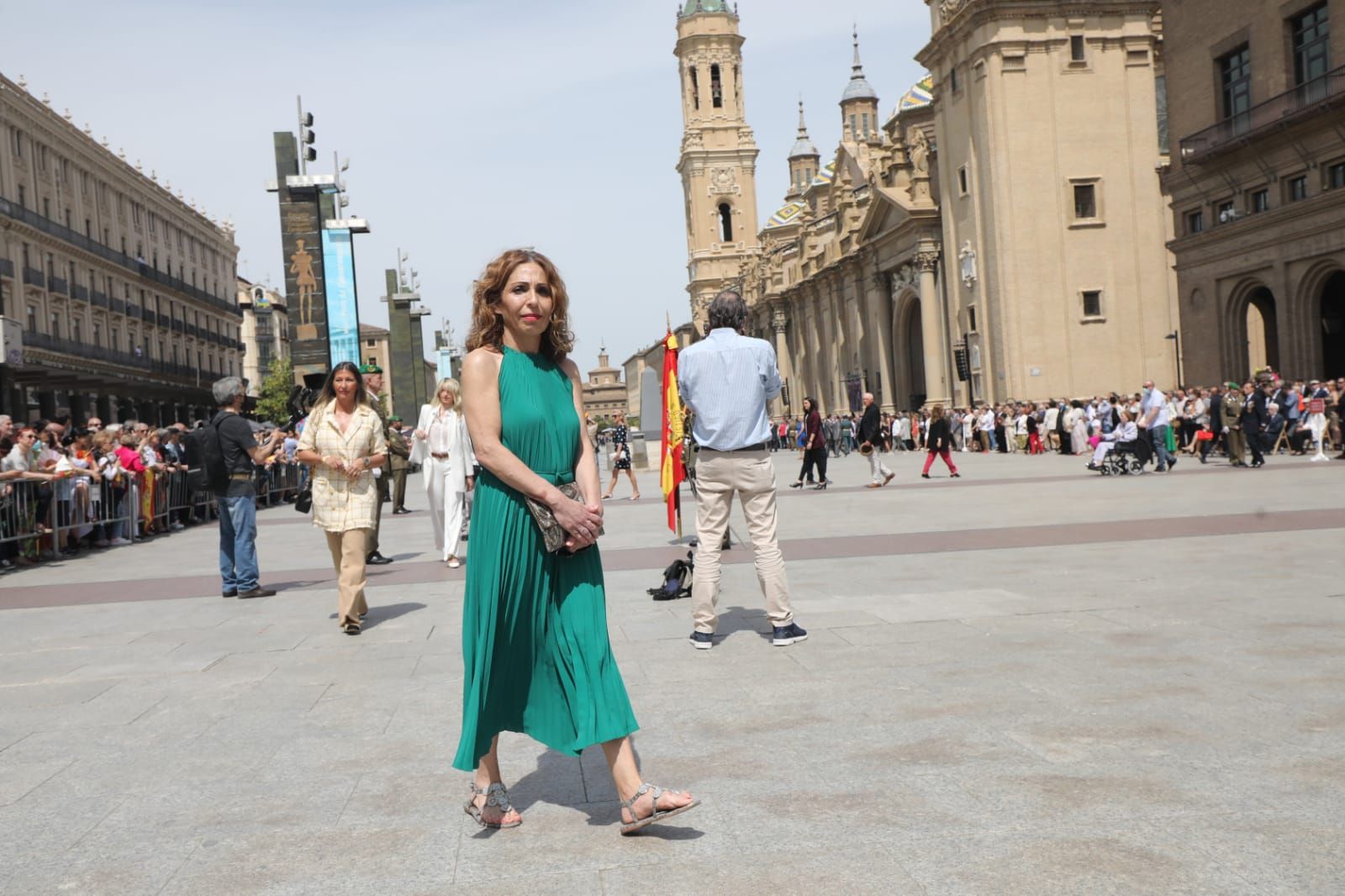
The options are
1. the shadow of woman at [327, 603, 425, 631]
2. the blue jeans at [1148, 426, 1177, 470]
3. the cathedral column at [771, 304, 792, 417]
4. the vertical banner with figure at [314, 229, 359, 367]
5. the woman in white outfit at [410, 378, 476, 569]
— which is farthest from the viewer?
the cathedral column at [771, 304, 792, 417]

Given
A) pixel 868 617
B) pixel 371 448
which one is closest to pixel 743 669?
pixel 868 617

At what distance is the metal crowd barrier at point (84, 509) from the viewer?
545 inches

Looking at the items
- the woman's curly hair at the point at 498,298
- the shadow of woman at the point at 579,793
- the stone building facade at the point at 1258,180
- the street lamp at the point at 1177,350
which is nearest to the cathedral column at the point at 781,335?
the street lamp at the point at 1177,350

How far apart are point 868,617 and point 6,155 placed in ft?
166

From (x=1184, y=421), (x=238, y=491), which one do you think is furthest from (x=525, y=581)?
(x=1184, y=421)

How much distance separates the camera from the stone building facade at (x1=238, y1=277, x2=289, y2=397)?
10231 cm

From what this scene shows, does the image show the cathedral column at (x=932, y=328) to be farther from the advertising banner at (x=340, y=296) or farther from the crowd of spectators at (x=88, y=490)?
the crowd of spectators at (x=88, y=490)

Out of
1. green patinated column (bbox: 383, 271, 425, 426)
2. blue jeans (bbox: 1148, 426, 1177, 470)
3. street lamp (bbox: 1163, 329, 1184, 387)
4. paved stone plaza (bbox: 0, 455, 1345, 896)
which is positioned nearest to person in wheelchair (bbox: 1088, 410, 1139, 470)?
blue jeans (bbox: 1148, 426, 1177, 470)

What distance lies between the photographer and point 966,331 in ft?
145

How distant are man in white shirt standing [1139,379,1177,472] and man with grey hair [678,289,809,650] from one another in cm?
1483

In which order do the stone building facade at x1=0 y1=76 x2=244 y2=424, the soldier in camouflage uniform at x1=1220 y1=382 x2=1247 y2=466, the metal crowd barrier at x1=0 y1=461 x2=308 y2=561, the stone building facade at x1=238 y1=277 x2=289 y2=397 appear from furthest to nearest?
the stone building facade at x1=238 y1=277 x2=289 y2=397, the stone building facade at x1=0 y1=76 x2=244 y2=424, the soldier in camouflage uniform at x1=1220 y1=382 x2=1247 y2=466, the metal crowd barrier at x1=0 y1=461 x2=308 y2=561

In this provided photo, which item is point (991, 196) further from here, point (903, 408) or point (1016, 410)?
point (903, 408)

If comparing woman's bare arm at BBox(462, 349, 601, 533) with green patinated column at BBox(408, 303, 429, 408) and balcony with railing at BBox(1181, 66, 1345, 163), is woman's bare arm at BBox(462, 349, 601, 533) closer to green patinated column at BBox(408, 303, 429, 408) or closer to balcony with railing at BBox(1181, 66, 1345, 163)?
balcony with railing at BBox(1181, 66, 1345, 163)

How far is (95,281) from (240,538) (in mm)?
53966
